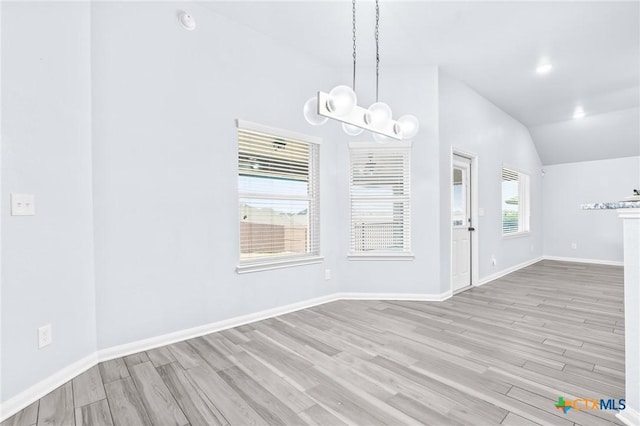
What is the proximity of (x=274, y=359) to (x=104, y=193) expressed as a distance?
178 centimetres

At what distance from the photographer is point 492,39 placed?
3.37 meters

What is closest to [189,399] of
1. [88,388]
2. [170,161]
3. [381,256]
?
[88,388]

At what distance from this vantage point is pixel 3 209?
1773mm

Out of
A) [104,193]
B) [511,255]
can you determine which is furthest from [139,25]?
[511,255]

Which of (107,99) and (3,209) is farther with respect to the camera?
(107,99)

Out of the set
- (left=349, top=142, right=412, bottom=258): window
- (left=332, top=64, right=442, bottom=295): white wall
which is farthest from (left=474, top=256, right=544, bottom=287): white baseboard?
(left=349, top=142, right=412, bottom=258): window

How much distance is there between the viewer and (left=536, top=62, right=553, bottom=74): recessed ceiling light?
13.0ft

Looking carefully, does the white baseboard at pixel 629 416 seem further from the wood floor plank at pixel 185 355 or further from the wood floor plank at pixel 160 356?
the wood floor plank at pixel 160 356

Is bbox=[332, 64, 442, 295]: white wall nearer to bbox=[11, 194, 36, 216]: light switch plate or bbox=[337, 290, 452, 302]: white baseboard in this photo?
bbox=[337, 290, 452, 302]: white baseboard

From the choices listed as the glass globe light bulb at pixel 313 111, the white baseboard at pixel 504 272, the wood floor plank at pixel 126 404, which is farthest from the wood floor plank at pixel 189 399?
the white baseboard at pixel 504 272

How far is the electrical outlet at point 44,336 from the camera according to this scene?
1939mm

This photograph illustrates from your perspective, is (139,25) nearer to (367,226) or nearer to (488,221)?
(367,226)

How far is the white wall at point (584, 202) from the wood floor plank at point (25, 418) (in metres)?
9.04

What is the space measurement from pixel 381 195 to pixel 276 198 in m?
1.41
